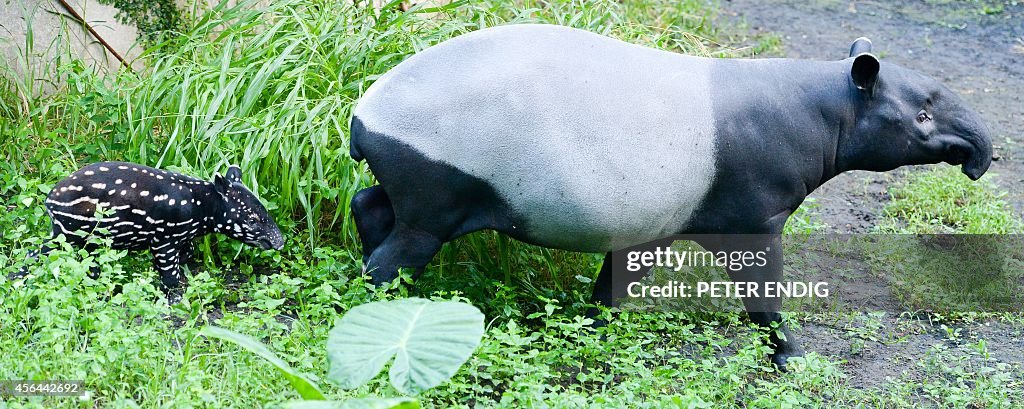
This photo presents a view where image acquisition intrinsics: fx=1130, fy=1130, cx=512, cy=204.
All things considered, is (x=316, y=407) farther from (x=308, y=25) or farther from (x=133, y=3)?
(x=133, y=3)

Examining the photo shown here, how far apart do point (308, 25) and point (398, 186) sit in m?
2.01

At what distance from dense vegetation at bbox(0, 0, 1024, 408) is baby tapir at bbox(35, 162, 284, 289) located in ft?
0.52

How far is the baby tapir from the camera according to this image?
441cm

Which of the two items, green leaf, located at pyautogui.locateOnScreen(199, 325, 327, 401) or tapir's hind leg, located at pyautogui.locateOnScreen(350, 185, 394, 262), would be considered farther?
tapir's hind leg, located at pyautogui.locateOnScreen(350, 185, 394, 262)

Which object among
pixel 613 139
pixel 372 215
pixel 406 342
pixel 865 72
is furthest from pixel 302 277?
pixel 865 72

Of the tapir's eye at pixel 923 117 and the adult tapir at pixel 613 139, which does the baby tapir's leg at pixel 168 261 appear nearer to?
the adult tapir at pixel 613 139

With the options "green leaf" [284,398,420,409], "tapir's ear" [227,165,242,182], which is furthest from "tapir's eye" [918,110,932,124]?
"tapir's ear" [227,165,242,182]

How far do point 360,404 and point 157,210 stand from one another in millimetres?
1816

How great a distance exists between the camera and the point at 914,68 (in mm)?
9453

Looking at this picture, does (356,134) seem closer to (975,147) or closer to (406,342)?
(406,342)

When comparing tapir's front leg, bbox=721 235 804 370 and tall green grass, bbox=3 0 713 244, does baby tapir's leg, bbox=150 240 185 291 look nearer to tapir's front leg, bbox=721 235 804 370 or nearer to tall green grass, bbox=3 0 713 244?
tall green grass, bbox=3 0 713 244

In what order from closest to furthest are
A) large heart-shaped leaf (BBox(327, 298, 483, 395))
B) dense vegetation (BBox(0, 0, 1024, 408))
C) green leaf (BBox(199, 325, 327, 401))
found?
green leaf (BBox(199, 325, 327, 401)) < large heart-shaped leaf (BBox(327, 298, 483, 395)) < dense vegetation (BBox(0, 0, 1024, 408))

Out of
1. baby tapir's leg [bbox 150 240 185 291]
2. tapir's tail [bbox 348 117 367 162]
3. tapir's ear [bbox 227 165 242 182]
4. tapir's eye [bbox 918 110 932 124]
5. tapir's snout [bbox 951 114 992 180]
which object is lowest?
baby tapir's leg [bbox 150 240 185 291]

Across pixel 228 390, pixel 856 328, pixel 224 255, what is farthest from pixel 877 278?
pixel 228 390
